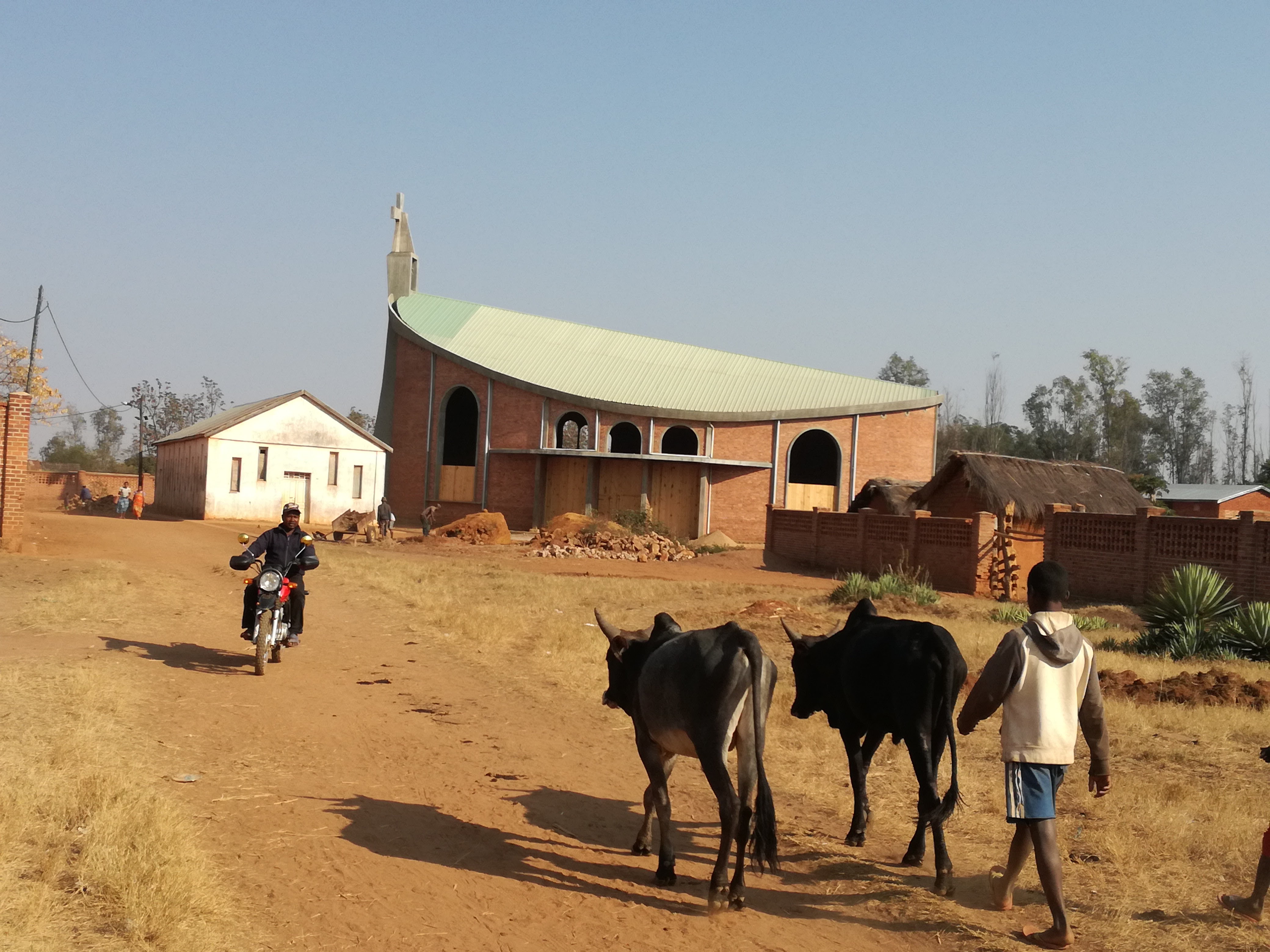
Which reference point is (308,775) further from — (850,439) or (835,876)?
(850,439)

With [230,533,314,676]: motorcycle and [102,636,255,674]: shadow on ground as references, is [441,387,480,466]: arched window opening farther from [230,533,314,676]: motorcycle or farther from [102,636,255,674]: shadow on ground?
[230,533,314,676]: motorcycle

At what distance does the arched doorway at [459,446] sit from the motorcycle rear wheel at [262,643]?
3224 centimetres

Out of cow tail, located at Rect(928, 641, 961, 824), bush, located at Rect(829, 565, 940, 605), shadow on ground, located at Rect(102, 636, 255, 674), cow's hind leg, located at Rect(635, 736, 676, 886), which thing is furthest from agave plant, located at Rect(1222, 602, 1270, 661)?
shadow on ground, located at Rect(102, 636, 255, 674)

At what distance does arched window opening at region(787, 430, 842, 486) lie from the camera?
45.5 meters

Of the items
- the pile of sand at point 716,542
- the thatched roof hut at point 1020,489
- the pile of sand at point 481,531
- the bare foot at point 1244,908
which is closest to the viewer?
the bare foot at point 1244,908

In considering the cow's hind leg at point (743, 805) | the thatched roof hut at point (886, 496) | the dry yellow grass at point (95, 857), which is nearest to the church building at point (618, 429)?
the thatched roof hut at point (886, 496)

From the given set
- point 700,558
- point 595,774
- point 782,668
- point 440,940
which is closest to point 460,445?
point 700,558

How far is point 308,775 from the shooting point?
7.43 m

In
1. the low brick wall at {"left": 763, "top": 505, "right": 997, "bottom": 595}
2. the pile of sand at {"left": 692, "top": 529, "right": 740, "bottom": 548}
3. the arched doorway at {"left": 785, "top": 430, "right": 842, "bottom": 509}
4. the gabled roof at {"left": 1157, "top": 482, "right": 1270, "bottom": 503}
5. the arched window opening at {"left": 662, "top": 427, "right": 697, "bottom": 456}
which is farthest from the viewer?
the gabled roof at {"left": 1157, "top": 482, "right": 1270, "bottom": 503}

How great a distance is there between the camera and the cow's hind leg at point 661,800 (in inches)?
225

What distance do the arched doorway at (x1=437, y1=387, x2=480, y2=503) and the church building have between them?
0.07 m

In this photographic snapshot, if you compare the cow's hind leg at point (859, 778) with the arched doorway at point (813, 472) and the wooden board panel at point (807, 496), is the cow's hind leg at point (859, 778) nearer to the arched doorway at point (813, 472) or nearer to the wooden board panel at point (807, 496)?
the arched doorway at point (813, 472)

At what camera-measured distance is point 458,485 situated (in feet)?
145

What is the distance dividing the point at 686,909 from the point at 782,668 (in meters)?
7.70
